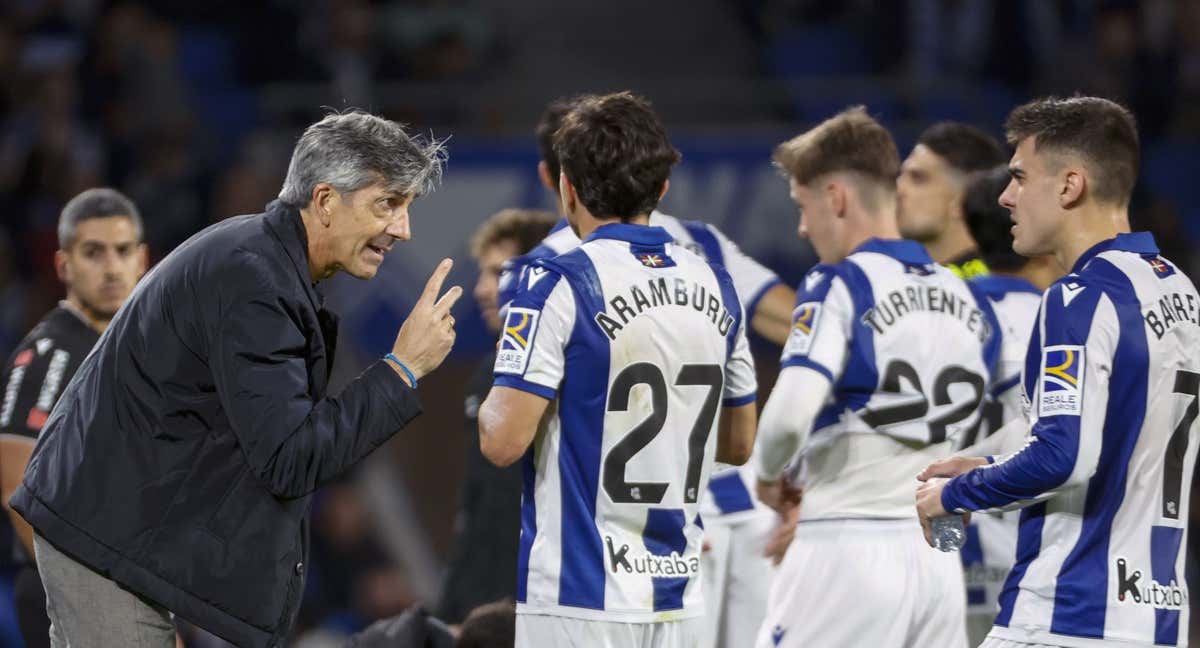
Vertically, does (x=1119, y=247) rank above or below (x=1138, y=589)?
above

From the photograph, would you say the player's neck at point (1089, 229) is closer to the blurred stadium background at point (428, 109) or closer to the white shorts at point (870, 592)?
the white shorts at point (870, 592)

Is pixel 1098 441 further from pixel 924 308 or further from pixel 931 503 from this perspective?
pixel 924 308

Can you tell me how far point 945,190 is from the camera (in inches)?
231

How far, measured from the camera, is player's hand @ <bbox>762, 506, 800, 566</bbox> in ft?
17.0

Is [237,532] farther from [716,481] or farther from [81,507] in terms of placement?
[716,481]

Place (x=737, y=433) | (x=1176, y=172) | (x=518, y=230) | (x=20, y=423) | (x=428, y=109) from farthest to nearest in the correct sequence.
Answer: (x=1176, y=172)
(x=428, y=109)
(x=518, y=230)
(x=20, y=423)
(x=737, y=433)

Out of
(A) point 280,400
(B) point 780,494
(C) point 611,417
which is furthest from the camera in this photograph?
(B) point 780,494

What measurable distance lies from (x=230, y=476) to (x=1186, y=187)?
9772 mm

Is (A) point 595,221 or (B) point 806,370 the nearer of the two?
(A) point 595,221

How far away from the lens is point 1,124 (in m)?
11.1

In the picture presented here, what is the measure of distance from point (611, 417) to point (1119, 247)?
4.56 ft

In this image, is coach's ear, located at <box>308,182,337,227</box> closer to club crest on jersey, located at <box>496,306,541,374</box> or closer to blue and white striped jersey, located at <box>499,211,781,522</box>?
club crest on jersey, located at <box>496,306,541,374</box>

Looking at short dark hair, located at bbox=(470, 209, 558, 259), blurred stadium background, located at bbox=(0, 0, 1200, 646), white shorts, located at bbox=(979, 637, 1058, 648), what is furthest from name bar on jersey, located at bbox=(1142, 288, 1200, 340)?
blurred stadium background, located at bbox=(0, 0, 1200, 646)

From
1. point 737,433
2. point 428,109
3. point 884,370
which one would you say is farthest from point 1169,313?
point 428,109
